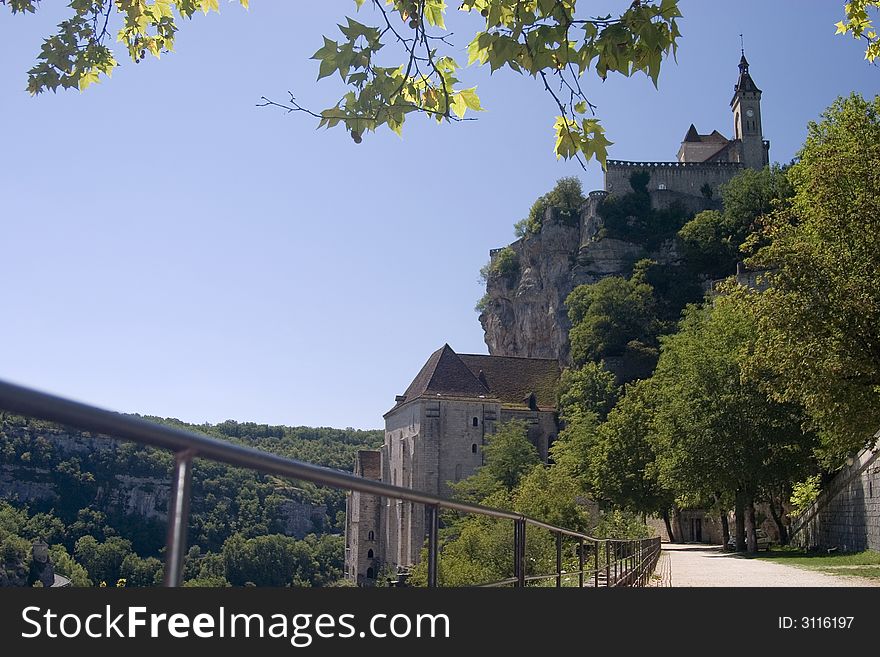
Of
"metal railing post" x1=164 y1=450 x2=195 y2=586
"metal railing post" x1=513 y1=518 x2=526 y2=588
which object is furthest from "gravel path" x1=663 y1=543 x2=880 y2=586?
"metal railing post" x1=164 y1=450 x2=195 y2=586

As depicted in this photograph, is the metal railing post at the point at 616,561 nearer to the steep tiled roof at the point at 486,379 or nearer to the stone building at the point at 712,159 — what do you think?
the steep tiled roof at the point at 486,379

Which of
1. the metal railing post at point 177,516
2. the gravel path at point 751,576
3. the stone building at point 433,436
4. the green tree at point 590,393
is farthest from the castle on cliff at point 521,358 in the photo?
the metal railing post at point 177,516

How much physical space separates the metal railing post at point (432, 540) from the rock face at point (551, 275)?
234ft

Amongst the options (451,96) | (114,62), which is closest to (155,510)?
(451,96)

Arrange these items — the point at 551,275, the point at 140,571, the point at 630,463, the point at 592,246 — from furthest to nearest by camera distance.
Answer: the point at 551,275 → the point at 592,246 → the point at 630,463 → the point at 140,571

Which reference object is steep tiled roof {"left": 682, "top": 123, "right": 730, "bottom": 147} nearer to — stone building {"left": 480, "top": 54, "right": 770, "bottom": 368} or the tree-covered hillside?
stone building {"left": 480, "top": 54, "right": 770, "bottom": 368}

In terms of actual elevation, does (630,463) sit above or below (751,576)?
above

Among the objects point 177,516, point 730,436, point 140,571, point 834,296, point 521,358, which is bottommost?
point 140,571

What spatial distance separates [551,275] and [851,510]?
2292 inches

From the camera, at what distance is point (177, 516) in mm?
2059

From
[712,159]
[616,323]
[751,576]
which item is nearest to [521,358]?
[616,323]

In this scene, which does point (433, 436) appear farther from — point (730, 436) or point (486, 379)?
point (730, 436)

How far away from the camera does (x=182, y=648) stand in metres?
2.09

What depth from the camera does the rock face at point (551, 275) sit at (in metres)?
76.9
